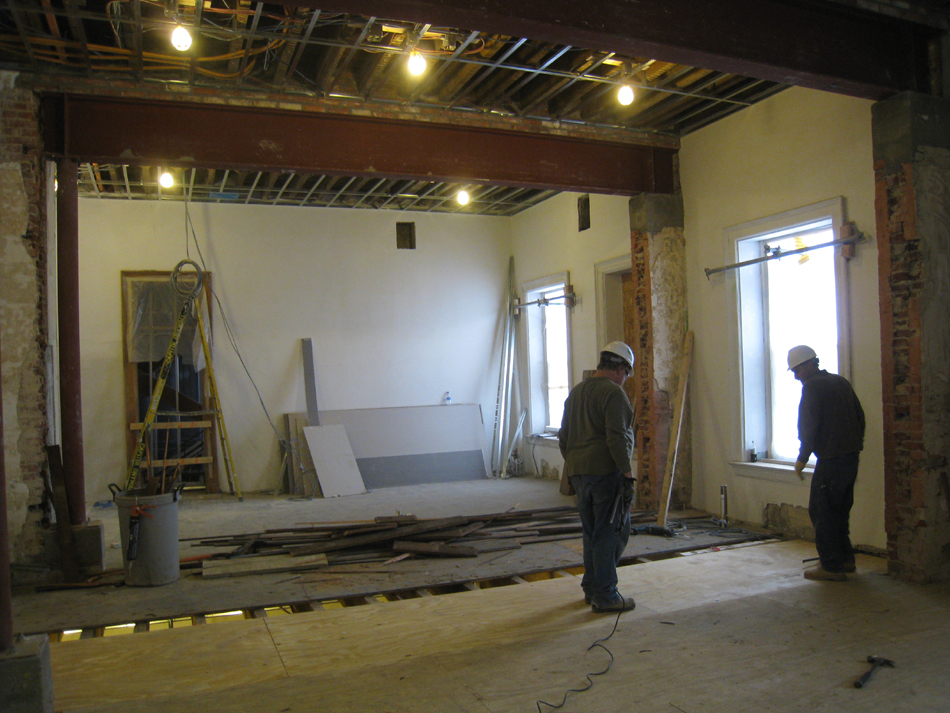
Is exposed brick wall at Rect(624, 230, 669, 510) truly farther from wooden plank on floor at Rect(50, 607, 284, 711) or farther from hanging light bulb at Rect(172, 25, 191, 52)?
hanging light bulb at Rect(172, 25, 191, 52)

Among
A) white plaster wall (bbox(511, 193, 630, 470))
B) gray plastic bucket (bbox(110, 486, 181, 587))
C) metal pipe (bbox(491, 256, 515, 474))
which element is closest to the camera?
gray plastic bucket (bbox(110, 486, 181, 587))

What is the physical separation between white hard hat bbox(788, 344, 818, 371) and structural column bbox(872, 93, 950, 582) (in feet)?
1.58

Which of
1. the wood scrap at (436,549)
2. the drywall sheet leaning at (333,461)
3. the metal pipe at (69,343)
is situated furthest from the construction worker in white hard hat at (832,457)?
the drywall sheet leaning at (333,461)

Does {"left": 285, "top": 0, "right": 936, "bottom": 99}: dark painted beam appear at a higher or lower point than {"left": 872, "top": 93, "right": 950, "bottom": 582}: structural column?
higher

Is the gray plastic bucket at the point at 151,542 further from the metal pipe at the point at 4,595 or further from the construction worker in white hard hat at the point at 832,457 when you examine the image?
the construction worker in white hard hat at the point at 832,457

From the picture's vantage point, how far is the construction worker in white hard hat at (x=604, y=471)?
4.33 m

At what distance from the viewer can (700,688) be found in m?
3.27

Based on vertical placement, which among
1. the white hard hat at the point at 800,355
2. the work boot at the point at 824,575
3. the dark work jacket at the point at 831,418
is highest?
the white hard hat at the point at 800,355

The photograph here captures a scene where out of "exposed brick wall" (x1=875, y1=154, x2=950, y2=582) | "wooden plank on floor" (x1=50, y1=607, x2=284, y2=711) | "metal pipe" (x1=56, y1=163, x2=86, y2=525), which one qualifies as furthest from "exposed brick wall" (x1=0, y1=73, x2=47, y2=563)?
"exposed brick wall" (x1=875, y1=154, x2=950, y2=582)

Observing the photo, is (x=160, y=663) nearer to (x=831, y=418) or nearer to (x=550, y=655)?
(x=550, y=655)

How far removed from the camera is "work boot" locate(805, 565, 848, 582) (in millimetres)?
4791

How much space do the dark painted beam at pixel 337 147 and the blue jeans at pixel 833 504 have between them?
3550 mm

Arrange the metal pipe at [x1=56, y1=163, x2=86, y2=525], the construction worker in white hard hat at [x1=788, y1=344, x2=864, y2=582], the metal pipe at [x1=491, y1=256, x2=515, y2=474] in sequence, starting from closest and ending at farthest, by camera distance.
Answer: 1. the construction worker in white hard hat at [x1=788, y1=344, x2=864, y2=582]
2. the metal pipe at [x1=56, y1=163, x2=86, y2=525]
3. the metal pipe at [x1=491, y1=256, x2=515, y2=474]

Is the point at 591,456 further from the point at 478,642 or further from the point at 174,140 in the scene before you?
the point at 174,140
